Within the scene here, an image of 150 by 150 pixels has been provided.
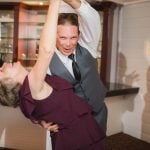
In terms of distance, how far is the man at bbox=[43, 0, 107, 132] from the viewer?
1175 mm

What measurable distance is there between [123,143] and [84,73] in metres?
1.18

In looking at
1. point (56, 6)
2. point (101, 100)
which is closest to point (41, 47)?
point (56, 6)

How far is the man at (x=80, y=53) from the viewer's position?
3.85ft

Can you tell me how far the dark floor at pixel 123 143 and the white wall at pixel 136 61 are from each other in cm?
24

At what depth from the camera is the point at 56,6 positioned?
0.86m

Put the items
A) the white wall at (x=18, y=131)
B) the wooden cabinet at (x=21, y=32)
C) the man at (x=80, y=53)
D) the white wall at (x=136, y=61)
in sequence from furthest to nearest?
the wooden cabinet at (x=21, y=32), the white wall at (x=136, y=61), the white wall at (x=18, y=131), the man at (x=80, y=53)

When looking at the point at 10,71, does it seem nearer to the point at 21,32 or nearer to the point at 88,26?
the point at 88,26

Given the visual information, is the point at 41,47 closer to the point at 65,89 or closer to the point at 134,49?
the point at 65,89

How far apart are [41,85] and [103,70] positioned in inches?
68.5

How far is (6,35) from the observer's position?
319 centimetres

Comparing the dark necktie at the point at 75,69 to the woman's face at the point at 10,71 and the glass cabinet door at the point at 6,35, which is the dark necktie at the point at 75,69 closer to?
A: the woman's face at the point at 10,71

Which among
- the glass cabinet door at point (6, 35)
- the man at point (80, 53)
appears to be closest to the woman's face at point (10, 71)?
the man at point (80, 53)

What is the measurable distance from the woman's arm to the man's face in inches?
11.6

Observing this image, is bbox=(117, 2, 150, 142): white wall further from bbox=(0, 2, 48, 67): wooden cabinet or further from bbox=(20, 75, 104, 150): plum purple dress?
bbox=(20, 75, 104, 150): plum purple dress
